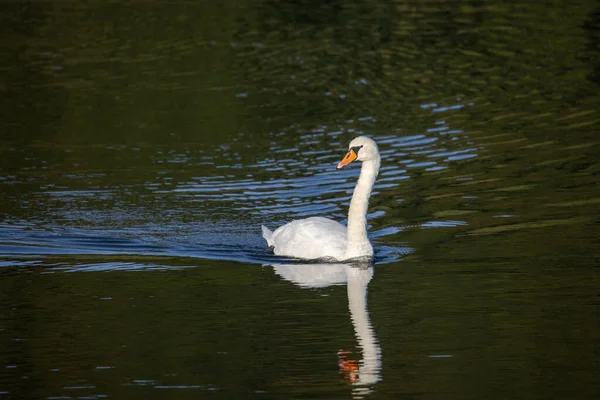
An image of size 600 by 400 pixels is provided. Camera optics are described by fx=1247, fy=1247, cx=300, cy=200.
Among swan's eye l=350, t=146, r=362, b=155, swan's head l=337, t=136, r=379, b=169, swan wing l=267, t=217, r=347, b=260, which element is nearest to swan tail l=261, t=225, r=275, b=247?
swan wing l=267, t=217, r=347, b=260

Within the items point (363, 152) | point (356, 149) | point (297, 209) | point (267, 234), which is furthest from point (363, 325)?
point (297, 209)

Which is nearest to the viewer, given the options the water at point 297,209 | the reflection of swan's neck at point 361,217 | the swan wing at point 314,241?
the water at point 297,209

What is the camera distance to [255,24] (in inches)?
1549

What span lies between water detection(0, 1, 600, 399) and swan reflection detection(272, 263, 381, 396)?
44 mm

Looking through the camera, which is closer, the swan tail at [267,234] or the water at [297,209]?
the water at [297,209]

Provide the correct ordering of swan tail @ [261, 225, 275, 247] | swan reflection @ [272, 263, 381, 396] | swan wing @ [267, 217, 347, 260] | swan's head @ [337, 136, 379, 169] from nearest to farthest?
1. swan reflection @ [272, 263, 381, 396]
2. swan wing @ [267, 217, 347, 260]
3. swan's head @ [337, 136, 379, 169]
4. swan tail @ [261, 225, 275, 247]

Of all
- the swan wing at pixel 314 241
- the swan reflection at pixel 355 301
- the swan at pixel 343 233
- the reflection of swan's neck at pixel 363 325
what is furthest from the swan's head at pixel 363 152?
the reflection of swan's neck at pixel 363 325

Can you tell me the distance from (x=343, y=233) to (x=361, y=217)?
47cm

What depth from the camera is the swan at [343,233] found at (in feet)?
49.9

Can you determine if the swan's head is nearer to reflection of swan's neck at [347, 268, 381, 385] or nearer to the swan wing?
the swan wing

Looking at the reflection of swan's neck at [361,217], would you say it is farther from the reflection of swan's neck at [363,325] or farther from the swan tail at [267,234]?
the swan tail at [267,234]

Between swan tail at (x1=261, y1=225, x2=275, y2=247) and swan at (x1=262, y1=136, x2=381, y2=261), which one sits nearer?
swan at (x1=262, y1=136, x2=381, y2=261)

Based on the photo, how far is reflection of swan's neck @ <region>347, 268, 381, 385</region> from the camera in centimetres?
1024

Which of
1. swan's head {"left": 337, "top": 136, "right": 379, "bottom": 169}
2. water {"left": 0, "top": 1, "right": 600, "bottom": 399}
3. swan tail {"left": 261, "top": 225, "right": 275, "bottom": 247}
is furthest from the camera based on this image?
swan tail {"left": 261, "top": 225, "right": 275, "bottom": 247}
